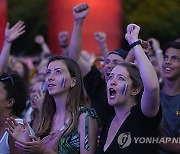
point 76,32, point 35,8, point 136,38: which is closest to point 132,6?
point 35,8

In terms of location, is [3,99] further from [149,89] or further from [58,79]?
[149,89]

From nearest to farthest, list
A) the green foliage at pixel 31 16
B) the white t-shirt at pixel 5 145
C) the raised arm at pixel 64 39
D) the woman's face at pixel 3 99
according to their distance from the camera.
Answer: the white t-shirt at pixel 5 145, the woman's face at pixel 3 99, the raised arm at pixel 64 39, the green foliage at pixel 31 16

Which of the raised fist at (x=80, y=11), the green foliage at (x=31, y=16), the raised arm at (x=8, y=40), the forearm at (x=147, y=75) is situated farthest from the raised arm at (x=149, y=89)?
the green foliage at (x=31, y=16)

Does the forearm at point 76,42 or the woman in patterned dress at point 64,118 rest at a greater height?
the forearm at point 76,42

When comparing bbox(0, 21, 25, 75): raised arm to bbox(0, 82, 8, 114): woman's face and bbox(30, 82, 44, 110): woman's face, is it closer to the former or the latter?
bbox(30, 82, 44, 110): woman's face

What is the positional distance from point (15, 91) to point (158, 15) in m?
22.8

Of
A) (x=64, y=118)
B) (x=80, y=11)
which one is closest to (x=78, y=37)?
(x=80, y=11)

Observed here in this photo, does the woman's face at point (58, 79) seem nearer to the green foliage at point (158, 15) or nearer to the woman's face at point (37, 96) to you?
the woman's face at point (37, 96)

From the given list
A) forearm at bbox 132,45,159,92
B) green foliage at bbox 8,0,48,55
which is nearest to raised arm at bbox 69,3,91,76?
forearm at bbox 132,45,159,92

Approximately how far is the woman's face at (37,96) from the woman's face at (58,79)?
81 centimetres

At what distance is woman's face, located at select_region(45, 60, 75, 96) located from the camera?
15.0ft

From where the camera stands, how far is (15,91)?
493 cm

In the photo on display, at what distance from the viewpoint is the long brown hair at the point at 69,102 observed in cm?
453

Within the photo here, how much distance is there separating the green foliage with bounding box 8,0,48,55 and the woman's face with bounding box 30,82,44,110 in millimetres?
17962
